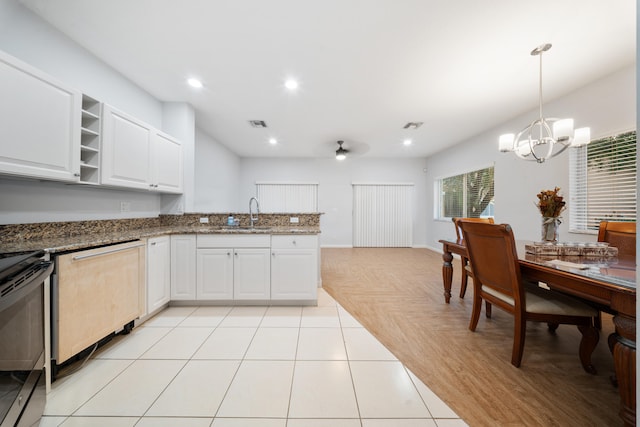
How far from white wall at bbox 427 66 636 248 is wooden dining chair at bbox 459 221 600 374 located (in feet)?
6.24

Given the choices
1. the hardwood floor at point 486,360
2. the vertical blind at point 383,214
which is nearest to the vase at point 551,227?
the hardwood floor at point 486,360

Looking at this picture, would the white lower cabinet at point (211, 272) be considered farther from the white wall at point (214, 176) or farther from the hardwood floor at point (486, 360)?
the white wall at point (214, 176)

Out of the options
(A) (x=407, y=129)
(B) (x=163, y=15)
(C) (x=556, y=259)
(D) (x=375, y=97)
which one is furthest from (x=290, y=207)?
(C) (x=556, y=259)

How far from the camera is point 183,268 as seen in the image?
2463 millimetres

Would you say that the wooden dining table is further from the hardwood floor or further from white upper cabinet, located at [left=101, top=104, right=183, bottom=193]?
white upper cabinet, located at [left=101, top=104, right=183, bottom=193]

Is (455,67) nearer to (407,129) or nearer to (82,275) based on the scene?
(407,129)

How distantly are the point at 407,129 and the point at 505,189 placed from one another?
76.5 inches

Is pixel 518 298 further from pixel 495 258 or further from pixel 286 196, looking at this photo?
pixel 286 196

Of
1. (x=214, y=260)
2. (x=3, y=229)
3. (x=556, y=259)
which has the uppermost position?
(x=3, y=229)

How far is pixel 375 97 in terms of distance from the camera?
119 inches

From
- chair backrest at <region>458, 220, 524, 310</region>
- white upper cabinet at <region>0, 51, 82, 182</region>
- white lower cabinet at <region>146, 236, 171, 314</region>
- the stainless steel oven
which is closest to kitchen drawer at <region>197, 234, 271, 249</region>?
white lower cabinet at <region>146, 236, 171, 314</region>

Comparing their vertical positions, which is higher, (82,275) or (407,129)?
(407,129)

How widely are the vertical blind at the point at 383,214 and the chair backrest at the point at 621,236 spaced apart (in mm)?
4377

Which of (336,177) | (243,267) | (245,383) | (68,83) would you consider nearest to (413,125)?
(336,177)
